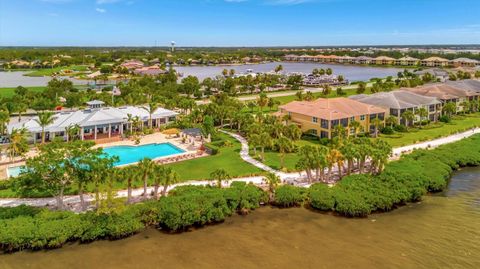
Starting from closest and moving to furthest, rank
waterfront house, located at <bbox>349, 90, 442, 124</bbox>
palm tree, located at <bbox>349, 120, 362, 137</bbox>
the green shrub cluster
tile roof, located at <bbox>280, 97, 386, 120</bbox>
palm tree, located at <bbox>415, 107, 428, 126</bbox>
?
the green shrub cluster, palm tree, located at <bbox>349, 120, 362, 137</bbox>, tile roof, located at <bbox>280, 97, 386, 120</bbox>, palm tree, located at <bbox>415, 107, 428, 126</bbox>, waterfront house, located at <bbox>349, 90, 442, 124</bbox>

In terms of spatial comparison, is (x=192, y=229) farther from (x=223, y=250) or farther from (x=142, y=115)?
(x=142, y=115)

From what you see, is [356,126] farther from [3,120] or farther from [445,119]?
[3,120]

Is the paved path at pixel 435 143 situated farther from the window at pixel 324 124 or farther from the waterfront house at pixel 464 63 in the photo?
the waterfront house at pixel 464 63

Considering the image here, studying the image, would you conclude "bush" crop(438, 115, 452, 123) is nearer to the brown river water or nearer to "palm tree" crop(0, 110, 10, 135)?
the brown river water

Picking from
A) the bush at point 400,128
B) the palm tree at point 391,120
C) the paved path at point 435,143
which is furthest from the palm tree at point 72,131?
the bush at point 400,128

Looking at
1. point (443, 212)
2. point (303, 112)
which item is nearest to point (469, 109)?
point (303, 112)

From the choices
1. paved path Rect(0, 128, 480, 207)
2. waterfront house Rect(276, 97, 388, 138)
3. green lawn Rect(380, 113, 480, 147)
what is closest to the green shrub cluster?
paved path Rect(0, 128, 480, 207)
